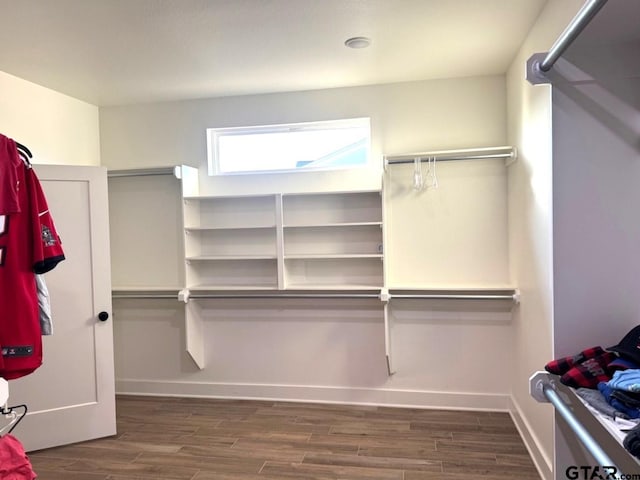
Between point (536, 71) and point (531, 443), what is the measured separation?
2334 millimetres

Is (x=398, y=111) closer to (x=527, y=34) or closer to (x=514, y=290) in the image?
(x=527, y=34)

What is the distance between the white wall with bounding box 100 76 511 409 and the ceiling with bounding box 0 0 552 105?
8.6 inches

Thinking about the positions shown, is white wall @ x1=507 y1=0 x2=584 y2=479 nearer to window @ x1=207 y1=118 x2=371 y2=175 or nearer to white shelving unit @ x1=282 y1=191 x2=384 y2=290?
white shelving unit @ x1=282 y1=191 x2=384 y2=290

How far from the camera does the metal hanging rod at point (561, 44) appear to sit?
1212mm

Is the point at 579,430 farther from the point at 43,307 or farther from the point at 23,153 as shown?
the point at 23,153

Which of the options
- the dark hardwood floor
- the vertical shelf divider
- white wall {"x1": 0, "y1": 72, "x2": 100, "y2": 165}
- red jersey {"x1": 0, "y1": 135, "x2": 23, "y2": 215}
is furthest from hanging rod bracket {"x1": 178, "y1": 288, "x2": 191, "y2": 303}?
red jersey {"x1": 0, "y1": 135, "x2": 23, "y2": 215}

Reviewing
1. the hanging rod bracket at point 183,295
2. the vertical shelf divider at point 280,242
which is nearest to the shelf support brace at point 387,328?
the vertical shelf divider at point 280,242

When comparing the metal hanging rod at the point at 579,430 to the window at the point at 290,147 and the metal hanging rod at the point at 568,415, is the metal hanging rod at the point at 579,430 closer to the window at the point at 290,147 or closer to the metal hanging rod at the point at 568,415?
the metal hanging rod at the point at 568,415

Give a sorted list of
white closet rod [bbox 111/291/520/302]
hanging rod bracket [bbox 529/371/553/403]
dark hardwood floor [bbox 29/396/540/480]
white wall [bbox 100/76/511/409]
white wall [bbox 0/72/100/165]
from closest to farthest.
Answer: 1. hanging rod bracket [bbox 529/371/553/403]
2. dark hardwood floor [bbox 29/396/540/480]
3. white wall [bbox 0/72/100/165]
4. white closet rod [bbox 111/291/520/302]
5. white wall [bbox 100/76/511/409]

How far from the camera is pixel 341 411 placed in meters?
3.73

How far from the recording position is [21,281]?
2039 millimetres

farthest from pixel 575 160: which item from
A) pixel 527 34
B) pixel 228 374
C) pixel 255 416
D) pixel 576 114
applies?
pixel 228 374

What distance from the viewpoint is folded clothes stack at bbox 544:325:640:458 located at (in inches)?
51.6

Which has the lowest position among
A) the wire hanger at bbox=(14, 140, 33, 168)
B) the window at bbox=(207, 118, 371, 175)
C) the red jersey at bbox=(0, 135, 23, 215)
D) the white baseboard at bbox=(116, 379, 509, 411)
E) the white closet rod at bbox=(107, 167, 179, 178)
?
the white baseboard at bbox=(116, 379, 509, 411)
